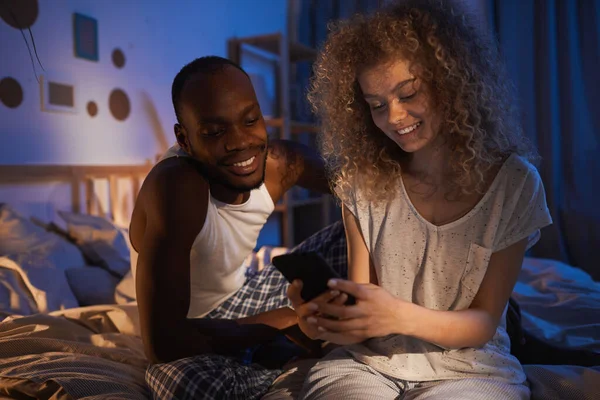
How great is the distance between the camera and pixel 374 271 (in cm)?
96

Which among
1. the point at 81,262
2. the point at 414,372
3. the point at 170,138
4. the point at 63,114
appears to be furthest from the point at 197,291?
the point at 170,138

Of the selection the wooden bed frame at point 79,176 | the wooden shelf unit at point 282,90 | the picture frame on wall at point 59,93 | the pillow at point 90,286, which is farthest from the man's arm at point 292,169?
the wooden shelf unit at point 282,90

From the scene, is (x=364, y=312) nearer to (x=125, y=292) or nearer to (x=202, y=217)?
(x=202, y=217)

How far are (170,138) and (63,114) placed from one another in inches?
21.5

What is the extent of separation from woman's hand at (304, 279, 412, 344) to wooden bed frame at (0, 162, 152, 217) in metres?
1.24

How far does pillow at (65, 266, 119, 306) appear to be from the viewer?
146 centimetres

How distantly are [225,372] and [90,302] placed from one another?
2.48 feet

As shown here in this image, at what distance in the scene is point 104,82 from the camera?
190 centimetres

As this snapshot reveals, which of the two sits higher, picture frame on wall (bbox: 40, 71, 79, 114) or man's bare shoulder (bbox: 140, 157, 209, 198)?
picture frame on wall (bbox: 40, 71, 79, 114)

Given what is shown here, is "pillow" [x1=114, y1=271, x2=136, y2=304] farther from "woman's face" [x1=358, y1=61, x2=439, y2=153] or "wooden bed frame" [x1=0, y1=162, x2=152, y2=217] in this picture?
"woman's face" [x1=358, y1=61, x2=439, y2=153]

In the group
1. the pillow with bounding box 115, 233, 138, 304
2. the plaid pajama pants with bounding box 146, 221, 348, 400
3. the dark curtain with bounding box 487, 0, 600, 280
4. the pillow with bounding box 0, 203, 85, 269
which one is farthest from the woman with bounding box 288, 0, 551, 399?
the dark curtain with bounding box 487, 0, 600, 280

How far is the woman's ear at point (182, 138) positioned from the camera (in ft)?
3.28

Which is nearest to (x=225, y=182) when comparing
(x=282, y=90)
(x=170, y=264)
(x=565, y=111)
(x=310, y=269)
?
(x=170, y=264)

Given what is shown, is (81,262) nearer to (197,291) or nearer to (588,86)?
(197,291)
